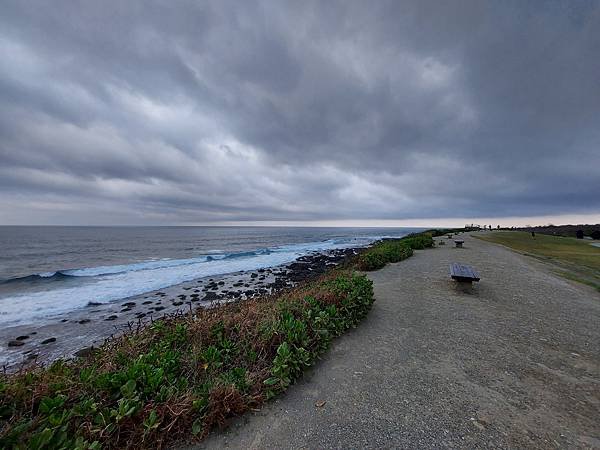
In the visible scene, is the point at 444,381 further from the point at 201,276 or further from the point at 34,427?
the point at 201,276

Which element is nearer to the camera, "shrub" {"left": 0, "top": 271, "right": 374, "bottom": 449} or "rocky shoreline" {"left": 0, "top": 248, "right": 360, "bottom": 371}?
"shrub" {"left": 0, "top": 271, "right": 374, "bottom": 449}

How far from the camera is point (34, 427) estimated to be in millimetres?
2273

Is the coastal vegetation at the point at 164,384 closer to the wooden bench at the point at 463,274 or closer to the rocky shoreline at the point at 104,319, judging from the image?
the rocky shoreline at the point at 104,319

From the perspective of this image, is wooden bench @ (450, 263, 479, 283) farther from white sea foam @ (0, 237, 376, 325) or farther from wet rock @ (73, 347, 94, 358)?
white sea foam @ (0, 237, 376, 325)

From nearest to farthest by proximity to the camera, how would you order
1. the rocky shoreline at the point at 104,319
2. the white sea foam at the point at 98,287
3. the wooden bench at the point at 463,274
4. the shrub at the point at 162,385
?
the shrub at the point at 162,385
the wooden bench at the point at 463,274
the rocky shoreline at the point at 104,319
the white sea foam at the point at 98,287

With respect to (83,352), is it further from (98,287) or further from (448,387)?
(98,287)

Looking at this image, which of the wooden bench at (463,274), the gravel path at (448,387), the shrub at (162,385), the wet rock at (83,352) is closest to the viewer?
the shrub at (162,385)

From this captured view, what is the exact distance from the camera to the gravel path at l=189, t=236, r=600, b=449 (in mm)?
2551

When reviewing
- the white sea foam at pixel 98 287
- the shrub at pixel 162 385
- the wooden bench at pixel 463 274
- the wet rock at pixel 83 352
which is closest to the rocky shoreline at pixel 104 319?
the wet rock at pixel 83 352

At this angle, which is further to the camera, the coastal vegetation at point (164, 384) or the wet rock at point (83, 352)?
the wet rock at point (83, 352)

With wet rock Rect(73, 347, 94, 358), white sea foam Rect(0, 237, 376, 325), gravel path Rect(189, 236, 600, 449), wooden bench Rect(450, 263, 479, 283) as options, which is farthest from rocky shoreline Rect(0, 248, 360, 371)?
wooden bench Rect(450, 263, 479, 283)

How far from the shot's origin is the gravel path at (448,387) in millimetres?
2551

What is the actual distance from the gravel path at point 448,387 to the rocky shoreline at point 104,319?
13.7ft

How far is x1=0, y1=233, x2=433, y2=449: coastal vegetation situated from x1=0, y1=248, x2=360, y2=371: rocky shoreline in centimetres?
181
